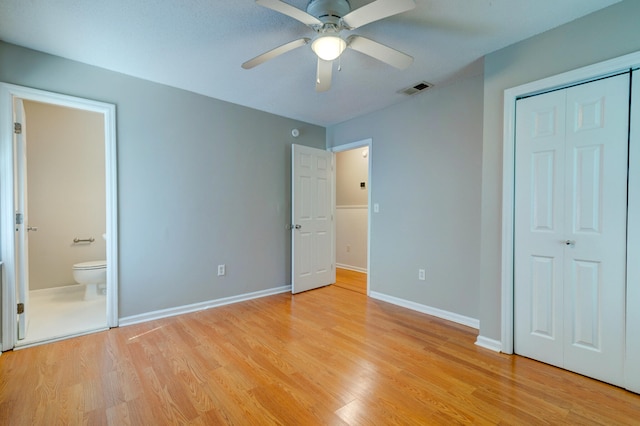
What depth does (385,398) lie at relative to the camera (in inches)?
66.2

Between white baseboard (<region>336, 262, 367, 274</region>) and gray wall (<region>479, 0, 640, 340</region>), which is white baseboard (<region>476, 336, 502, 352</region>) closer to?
gray wall (<region>479, 0, 640, 340</region>)

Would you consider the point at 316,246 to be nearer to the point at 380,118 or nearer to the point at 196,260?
the point at 196,260

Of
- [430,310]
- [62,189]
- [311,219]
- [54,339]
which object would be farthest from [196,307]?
[430,310]

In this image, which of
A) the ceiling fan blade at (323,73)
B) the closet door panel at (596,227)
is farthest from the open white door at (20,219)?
the closet door panel at (596,227)

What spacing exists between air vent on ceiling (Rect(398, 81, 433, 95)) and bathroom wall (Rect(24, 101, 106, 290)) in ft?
12.5

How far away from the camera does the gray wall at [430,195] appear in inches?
108

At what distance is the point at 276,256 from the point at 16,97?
289 cm

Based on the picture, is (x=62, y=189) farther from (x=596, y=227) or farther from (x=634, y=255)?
(x=634, y=255)

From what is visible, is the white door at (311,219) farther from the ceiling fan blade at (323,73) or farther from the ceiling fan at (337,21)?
the ceiling fan at (337,21)

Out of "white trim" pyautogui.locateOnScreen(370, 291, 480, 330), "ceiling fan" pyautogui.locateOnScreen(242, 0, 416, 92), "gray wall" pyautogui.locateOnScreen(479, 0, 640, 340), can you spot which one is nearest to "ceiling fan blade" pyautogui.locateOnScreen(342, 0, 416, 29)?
"ceiling fan" pyautogui.locateOnScreen(242, 0, 416, 92)

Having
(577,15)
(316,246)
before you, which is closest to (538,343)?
(577,15)

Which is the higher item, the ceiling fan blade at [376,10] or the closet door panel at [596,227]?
the ceiling fan blade at [376,10]

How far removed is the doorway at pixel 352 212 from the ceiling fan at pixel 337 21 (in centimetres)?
326

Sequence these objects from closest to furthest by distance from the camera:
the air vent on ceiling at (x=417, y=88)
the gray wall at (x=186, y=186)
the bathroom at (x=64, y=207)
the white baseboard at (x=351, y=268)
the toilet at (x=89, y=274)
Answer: the gray wall at (x=186, y=186) < the air vent on ceiling at (x=417, y=88) < the toilet at (x=89, y=274) < the bathroom at (x=64, y=207) < the white baseboard at (x=351, y=268)
